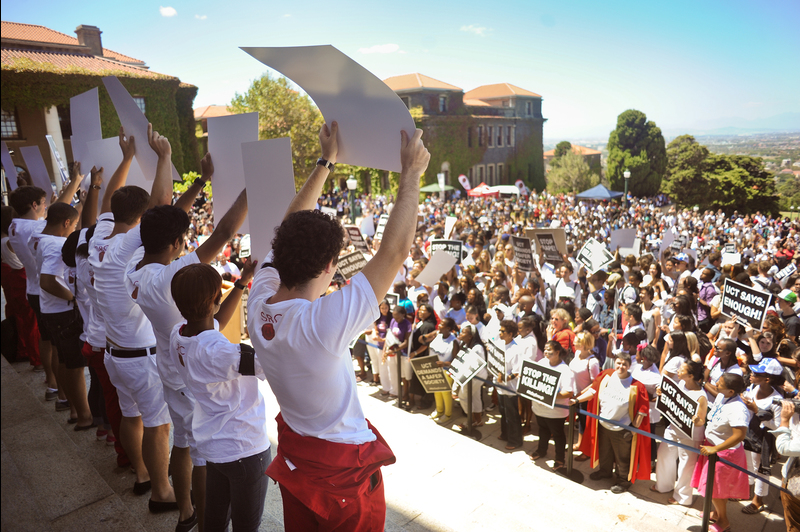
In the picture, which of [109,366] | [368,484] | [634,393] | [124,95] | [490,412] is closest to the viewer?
[368,484]

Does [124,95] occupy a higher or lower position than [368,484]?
higher

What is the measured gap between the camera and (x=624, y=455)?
5164 millimetres

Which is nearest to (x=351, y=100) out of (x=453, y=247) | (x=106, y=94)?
(x=453, y=247)

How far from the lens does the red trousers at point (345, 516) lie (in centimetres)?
179

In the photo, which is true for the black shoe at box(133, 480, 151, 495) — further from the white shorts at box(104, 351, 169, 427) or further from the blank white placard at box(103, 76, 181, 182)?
the blank white placard at box(103, 76, 181, 182)

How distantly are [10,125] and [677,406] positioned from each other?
95.8ft

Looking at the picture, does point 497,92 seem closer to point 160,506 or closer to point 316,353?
point 160,506

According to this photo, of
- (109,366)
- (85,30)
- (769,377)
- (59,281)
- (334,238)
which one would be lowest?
(769,377)

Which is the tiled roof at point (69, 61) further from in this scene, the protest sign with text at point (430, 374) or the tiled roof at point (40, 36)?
the protest sign with text at point (430, 374)

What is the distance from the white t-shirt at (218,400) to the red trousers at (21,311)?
4912mm

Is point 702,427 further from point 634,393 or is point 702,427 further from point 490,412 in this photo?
point 490,412

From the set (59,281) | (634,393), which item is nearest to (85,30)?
(59,281)

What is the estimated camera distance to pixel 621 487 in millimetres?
5172

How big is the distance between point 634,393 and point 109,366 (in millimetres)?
4498
